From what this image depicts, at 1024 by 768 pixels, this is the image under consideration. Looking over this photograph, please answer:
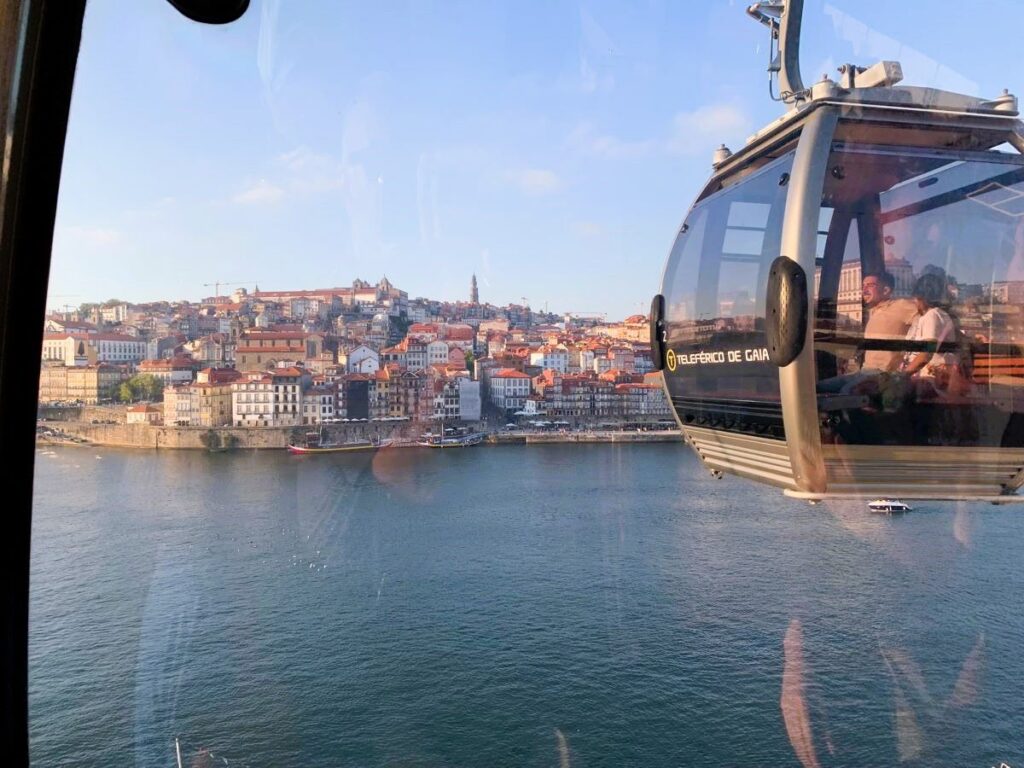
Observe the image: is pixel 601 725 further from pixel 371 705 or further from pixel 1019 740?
pixel 1019 740

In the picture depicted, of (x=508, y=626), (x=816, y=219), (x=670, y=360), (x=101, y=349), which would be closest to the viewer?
(x=816, y=219)

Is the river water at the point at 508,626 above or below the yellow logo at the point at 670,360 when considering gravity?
below

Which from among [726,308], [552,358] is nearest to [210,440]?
[552,358]

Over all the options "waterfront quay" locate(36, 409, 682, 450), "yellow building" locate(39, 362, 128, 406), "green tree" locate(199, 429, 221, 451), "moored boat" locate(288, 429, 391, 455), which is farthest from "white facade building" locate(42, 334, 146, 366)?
"moored boat" locate(288, 429, 391, 455)

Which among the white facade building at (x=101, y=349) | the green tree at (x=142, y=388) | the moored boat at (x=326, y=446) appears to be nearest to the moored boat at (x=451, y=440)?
the moored boat at (x=326, y=446)

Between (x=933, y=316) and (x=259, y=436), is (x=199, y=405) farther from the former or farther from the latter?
(x=933, y=316)

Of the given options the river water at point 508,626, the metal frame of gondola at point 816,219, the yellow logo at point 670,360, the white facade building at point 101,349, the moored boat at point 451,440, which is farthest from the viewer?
the moored boat at point 451,440

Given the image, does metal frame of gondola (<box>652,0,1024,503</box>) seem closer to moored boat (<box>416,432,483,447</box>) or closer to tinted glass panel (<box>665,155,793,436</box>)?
tinted glass panel (<box>665,155,793,436</box>)

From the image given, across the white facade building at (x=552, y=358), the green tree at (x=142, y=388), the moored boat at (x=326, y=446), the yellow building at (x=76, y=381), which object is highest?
the white facade building at (x=552, y=358)

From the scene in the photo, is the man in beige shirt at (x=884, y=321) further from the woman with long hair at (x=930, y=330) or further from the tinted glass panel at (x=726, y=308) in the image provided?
the tinted glass panel at (x=726, y=308)
